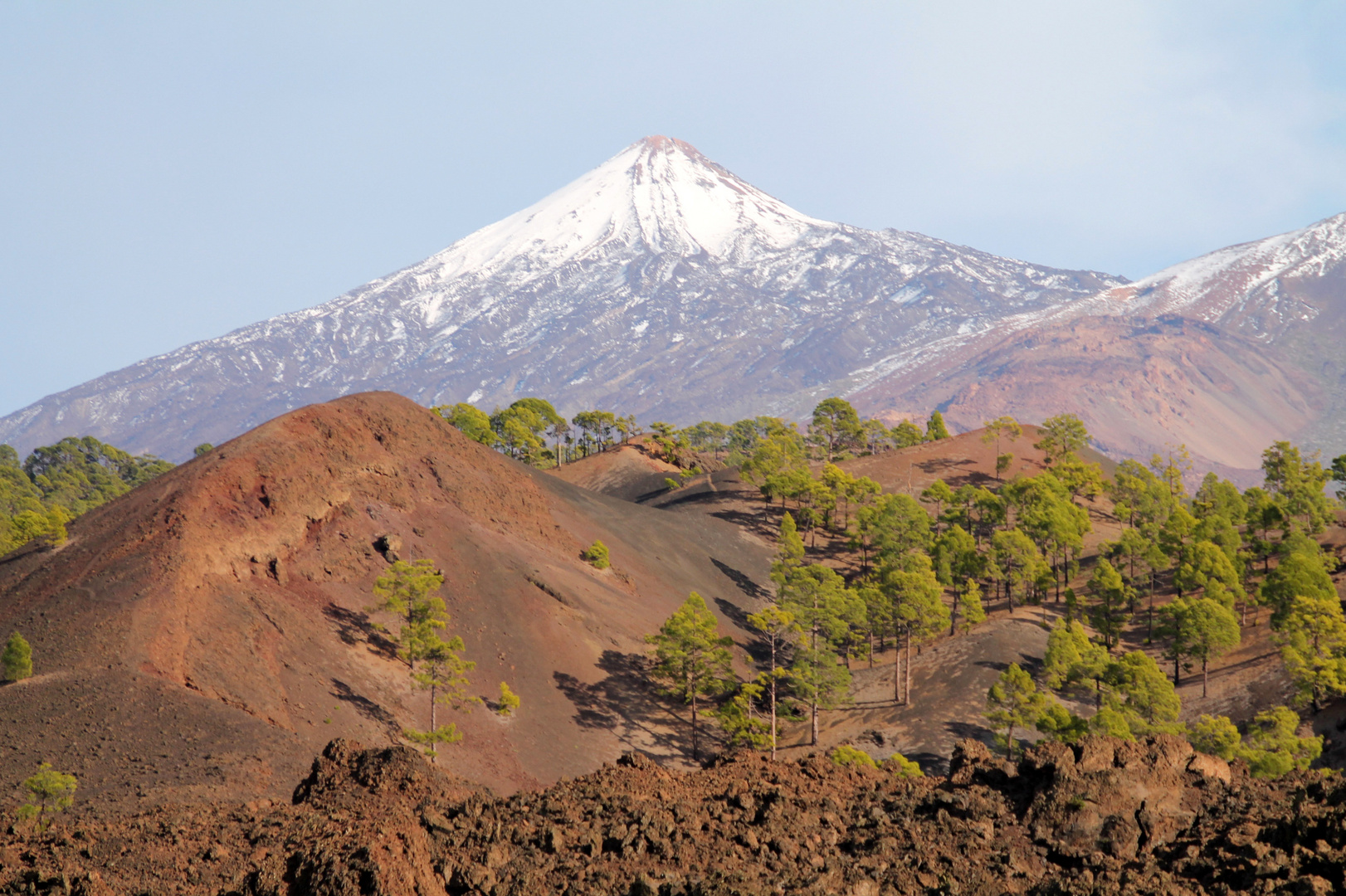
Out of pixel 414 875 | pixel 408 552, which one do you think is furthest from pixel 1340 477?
pixel 414 875

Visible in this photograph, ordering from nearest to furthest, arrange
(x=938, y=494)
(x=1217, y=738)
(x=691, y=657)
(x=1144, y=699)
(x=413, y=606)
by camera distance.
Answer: (x=1217, y=738) → (x=413, y=606) → (x=1144, y=699) → (x=691, y=657) → (x=938, y=494)

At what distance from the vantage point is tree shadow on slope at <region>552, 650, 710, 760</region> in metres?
58.6

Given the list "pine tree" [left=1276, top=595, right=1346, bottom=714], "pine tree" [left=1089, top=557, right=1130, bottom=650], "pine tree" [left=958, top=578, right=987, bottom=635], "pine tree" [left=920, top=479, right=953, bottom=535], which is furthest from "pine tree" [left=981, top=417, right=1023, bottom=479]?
"pine tree" [left=1276, top=595, right=1346, bottom=714]

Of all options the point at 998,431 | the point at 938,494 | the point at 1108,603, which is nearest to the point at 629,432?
the point at 998,431

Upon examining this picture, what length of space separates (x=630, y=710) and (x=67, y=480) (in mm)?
127328

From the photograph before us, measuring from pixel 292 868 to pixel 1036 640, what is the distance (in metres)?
66.2

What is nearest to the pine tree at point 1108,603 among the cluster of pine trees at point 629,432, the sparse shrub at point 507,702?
the cluster of pine trees at point 629,432

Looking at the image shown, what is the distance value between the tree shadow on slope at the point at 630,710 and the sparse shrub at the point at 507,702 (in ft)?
15.2

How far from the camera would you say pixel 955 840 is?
25219 millimetres

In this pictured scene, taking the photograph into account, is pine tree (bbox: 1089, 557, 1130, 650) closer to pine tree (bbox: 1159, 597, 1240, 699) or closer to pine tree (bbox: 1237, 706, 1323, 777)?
pine tree (bbox: 1159, 597, 1240, 699)

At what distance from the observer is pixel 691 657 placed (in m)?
62.0

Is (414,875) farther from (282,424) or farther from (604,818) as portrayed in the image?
(282,424)

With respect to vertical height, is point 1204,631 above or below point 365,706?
below

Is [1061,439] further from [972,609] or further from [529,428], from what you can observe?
[529,428]
